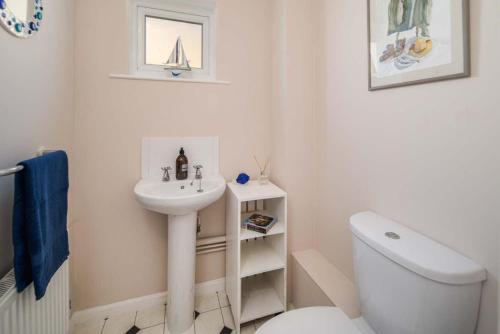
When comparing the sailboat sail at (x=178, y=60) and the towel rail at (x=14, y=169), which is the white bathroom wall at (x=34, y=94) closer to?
the towel rail at (x=14, y=169)

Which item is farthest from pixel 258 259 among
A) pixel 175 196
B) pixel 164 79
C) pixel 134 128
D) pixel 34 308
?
pixel 164 79

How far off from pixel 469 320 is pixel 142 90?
1.81 metres

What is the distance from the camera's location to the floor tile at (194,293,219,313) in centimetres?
149

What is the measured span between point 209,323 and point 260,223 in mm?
716

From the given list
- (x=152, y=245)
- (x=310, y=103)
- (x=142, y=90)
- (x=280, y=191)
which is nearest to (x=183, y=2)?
(x=142, y=90)

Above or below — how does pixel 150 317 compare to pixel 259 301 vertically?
below

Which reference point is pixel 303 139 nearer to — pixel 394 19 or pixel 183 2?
pixel 394 19

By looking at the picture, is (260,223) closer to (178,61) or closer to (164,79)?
(164,79)

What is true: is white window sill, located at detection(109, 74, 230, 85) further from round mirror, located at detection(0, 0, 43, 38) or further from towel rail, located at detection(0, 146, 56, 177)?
towel rail, located at detection(0, 146, 56, 177)

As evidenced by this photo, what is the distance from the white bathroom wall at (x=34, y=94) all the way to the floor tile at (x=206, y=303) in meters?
1.07

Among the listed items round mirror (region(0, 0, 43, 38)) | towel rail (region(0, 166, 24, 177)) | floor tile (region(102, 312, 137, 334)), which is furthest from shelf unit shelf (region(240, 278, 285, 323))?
round mirror (region(0, 0, 43, 38))

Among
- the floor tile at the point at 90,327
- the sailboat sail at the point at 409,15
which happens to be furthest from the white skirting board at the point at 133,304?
the sailboat sail at the point at 409,15

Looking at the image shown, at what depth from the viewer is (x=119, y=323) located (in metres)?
1.37

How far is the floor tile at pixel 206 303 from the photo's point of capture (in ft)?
4.89
